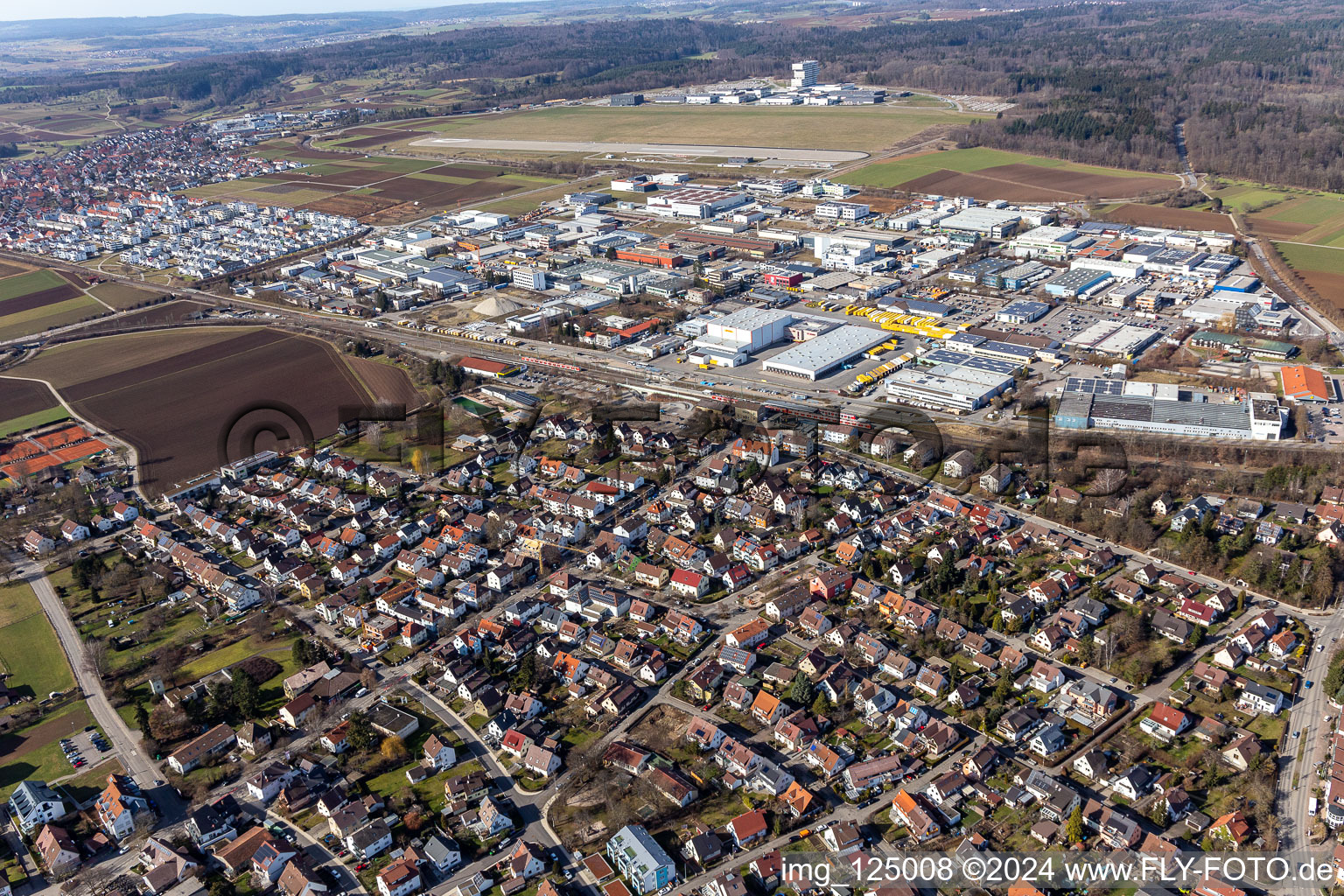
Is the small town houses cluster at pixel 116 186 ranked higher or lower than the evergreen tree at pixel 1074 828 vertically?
higher

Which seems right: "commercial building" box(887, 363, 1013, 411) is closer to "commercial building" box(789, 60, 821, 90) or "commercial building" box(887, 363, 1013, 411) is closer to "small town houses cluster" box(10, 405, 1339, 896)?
"small town houses cluster" box(10, 405, 1339, 896)

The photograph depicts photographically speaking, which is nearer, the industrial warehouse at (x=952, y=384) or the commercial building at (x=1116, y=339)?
the industrial warehouse at (x=952, y=384)

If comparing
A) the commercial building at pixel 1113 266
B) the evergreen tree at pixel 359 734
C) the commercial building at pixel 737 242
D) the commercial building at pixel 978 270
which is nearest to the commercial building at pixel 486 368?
the commercial building at pixel 737 242

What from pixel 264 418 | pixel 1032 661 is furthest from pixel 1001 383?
pixel 264 418

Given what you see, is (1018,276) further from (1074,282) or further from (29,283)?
(29,283)

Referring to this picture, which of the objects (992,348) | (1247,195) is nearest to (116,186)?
(992,348)

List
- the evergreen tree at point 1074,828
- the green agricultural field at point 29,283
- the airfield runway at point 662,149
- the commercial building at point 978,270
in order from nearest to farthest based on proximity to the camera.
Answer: the evergreen tree at point 1074,828
the commercial building at point 978,270
the green agricultural field at point 29,283
the airfield runway at point 662,149

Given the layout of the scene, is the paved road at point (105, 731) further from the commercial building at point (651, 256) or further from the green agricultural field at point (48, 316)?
the commercial building at point (651, 256)
